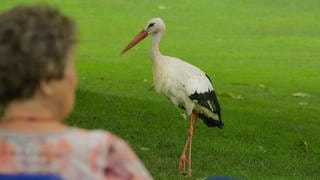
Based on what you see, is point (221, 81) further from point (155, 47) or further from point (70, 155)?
point (70, 155)

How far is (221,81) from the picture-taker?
18.9 metres

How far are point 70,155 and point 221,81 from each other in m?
16.4

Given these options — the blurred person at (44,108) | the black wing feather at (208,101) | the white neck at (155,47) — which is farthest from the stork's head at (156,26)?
the blurred person at (44,108)

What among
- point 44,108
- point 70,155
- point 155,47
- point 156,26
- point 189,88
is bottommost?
point 189,88

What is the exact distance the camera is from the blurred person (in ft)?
8.25

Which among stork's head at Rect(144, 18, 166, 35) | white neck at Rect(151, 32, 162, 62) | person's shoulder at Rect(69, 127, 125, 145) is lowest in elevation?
white neck at Rect(151, 32, 162, 62)

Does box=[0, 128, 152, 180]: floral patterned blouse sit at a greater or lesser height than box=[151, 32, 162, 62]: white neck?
greater

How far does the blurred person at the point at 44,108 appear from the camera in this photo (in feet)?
8.25

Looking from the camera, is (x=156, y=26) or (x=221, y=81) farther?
(x=221, y=81)

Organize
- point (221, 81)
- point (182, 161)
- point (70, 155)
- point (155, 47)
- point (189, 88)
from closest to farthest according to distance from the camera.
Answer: point (70, 155) → point (182, 161) → point (189, 88) → point (155, 47) → point (221, 81)

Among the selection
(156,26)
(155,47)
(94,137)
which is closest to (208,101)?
(155,47)

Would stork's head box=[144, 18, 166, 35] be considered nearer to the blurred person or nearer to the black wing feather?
the black wing feather

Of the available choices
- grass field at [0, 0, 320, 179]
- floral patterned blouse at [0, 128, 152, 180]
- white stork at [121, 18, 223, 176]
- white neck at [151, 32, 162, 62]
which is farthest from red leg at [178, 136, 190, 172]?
floral patterned blouse at [0, 128, 152, 180]

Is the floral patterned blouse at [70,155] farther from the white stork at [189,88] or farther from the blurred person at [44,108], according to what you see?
the white stork at [189,88]
